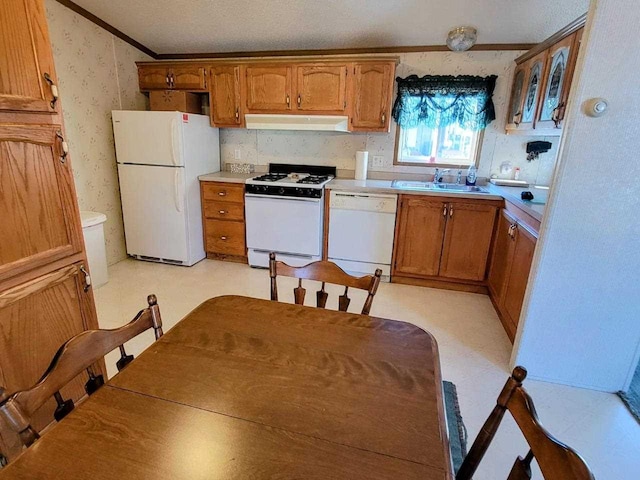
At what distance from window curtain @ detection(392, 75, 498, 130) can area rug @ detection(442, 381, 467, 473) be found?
97.9 inches

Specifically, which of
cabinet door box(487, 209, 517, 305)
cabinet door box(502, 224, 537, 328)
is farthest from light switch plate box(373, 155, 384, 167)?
cabinet door box(502, 224, 537, 328)

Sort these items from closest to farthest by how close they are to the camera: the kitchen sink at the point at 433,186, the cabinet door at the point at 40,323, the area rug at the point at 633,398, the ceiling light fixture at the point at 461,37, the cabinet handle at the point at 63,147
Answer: the cabinet door at the point at 40,323, the cabinet handle at the point at 63,147, the area rug at the point at 633,398, the ceiling light fixture at the point at 461,37, the kitchen sink at the point at 433,186

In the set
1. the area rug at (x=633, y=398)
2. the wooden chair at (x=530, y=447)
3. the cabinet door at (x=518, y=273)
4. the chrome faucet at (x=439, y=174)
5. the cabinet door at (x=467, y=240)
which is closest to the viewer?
the wooden chair at (x=530, y=447)

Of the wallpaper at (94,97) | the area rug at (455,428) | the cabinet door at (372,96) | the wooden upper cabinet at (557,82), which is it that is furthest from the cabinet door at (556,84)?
the wallpaper at (94,97)

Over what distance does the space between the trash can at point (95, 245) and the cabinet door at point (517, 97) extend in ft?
12.0

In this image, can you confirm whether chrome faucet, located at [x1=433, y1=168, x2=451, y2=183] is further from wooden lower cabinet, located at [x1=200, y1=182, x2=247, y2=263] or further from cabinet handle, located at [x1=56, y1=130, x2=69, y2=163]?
cabinet handle, located at [x1=56, y1=130, x2=69, y2=163]

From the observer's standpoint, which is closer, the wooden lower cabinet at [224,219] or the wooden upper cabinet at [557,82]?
the wooden upper cabinet at [557,82]

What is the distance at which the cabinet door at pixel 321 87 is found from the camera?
3305 millimetres

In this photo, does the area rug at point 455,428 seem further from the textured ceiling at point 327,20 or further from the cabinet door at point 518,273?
the textured ceiling at point 327,20

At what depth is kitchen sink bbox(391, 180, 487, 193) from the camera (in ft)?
10.5

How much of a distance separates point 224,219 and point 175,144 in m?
0.85

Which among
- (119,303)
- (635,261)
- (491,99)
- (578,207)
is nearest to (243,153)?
(119,303)

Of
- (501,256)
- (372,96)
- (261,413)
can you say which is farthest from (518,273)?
(261,413)

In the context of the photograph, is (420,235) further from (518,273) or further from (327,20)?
(327,20)
